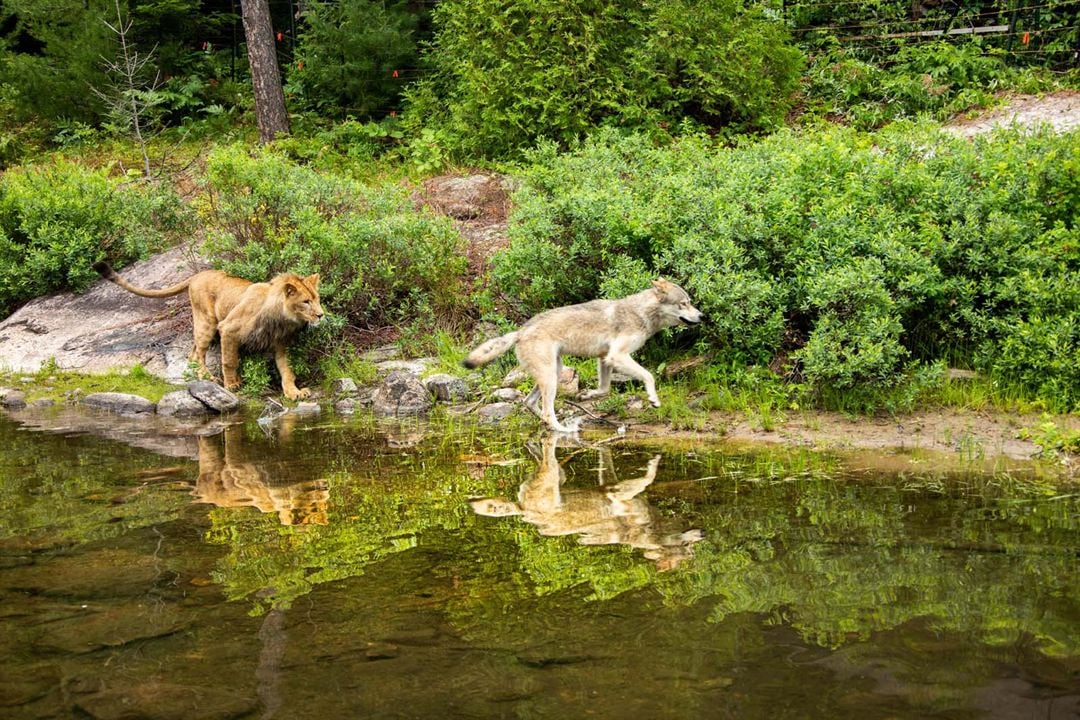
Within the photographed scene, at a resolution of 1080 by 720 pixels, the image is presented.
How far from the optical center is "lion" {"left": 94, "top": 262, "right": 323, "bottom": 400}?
11539mm

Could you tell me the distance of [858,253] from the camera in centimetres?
955

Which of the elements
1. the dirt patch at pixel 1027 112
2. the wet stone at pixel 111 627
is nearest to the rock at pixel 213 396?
the wet stone at pixel 111 627

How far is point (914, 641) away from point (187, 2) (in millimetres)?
23614

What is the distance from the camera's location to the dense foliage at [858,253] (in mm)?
8906

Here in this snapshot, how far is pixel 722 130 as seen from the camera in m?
16.5

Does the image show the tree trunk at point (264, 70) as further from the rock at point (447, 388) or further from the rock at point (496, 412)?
the rock at point (496, 412)

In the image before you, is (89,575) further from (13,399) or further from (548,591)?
(13,399)

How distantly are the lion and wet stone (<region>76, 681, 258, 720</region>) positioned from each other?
7.62m

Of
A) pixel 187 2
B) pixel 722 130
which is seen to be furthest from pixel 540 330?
pixel 187 2

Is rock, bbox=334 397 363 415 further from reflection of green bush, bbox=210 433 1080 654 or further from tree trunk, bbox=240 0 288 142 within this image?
tree trunk, bbox=240 0 288 142

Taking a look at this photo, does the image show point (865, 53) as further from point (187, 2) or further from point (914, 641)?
point (914, 641)

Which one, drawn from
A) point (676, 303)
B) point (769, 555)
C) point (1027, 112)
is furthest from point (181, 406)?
point (1027, 112)

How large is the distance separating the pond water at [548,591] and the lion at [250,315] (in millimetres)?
3662

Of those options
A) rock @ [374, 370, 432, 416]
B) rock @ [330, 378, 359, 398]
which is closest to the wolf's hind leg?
rock @ [374, 370, 432, 416]
